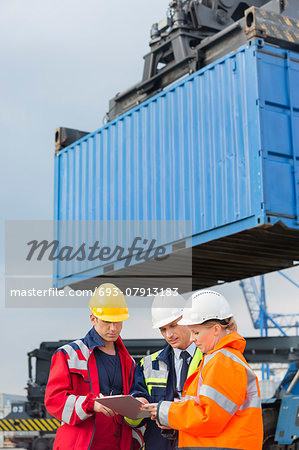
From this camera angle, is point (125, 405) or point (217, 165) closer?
point (125, 405)

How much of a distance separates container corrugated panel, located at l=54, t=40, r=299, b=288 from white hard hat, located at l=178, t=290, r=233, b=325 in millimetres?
4432

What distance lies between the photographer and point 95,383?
3971 millimetres

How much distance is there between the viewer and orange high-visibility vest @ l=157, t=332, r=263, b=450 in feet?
9.75

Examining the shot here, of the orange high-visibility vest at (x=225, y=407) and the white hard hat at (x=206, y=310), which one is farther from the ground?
the white hard hat at (x=206, y=310)

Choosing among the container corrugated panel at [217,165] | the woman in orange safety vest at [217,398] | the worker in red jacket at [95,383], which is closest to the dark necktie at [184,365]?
the worker in red jacket at [95,383]

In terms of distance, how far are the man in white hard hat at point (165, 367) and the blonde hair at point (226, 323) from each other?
742mm

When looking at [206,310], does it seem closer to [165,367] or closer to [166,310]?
[166,310]

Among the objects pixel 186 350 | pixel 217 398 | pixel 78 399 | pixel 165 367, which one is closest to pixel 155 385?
pixel 165 367

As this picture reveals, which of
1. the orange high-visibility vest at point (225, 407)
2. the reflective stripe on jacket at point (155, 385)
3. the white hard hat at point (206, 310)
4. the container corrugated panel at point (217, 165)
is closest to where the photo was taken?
the orange high-visibility vest at point (225, 407)

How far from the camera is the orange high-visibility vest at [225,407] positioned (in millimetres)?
2973

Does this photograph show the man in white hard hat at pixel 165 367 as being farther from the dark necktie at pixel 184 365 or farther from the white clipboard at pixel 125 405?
the white clipboard at pixel 125 405

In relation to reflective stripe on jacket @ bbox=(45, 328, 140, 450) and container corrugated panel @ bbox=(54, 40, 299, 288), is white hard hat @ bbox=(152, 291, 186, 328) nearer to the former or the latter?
reflective stripe on jacket @ bbox=(45, 328, 140, 450)

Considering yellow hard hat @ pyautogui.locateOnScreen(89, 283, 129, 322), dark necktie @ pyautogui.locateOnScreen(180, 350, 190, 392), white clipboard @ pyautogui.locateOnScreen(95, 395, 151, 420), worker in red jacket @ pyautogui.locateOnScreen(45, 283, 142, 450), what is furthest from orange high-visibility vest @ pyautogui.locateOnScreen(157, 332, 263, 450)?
yellow hard hat @ pyautogui.locateOnScreen(89, 283, 129, 322)

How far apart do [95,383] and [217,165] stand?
5009 millimetres
